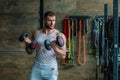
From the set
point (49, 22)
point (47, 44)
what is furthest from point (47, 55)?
point (49, 22)

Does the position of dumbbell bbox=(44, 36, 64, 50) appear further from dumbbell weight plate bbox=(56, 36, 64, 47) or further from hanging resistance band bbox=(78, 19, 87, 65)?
hanging resistance band bbox=(78, 19, 87, 65)

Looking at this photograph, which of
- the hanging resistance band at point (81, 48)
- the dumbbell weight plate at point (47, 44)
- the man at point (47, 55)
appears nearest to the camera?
the dumbbell weight plate at point (47, 44)

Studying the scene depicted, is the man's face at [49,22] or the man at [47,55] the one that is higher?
the man's face at [49,22]

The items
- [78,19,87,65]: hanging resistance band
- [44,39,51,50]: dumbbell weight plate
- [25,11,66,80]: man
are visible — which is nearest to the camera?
[44,39,51,50]: dumbbell weight plate

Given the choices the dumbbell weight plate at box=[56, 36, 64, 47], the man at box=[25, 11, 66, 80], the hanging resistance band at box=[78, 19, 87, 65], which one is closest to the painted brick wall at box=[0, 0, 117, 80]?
the hanging resistance band at box=[78, 19, 87, 65]

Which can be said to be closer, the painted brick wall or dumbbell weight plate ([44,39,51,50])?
dumbbell weight plate ([44,39,51,50])

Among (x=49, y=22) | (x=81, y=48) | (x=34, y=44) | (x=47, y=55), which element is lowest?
(x=81, y=48)

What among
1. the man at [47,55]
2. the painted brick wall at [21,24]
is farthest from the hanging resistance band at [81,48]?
the man at [47,55]

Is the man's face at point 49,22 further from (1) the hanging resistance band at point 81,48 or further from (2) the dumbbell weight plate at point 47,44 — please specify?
(1) the hanging resistance band at point 81,48

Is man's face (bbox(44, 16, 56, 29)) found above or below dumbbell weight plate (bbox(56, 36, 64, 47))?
above

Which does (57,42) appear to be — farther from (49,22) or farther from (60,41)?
(49,22)

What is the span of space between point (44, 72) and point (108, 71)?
7.52 ft

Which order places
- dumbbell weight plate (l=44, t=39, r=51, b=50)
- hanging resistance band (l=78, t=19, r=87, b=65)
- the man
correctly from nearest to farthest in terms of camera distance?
1. dumbbell weight plate (l=44, t=39, r=51, b=50)
2. the man
3. hanging resistance band (l=78, t=19, r=87, b=65)

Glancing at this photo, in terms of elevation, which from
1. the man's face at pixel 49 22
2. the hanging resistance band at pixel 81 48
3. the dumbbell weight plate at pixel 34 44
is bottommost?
the hanging resistance band at pixel 81 48
